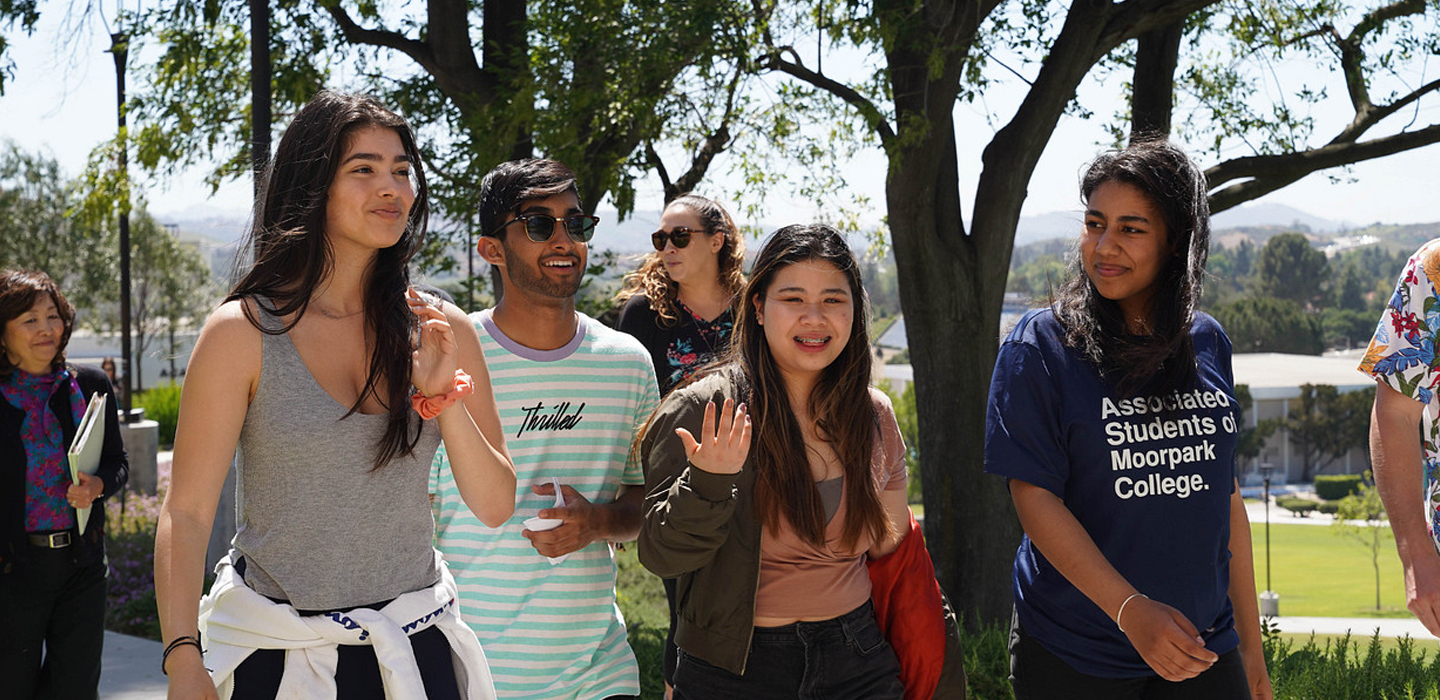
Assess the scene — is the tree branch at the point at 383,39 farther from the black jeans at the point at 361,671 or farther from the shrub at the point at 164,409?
the shrub at the point at 164,409

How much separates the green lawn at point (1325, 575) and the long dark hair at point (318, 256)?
171 feet

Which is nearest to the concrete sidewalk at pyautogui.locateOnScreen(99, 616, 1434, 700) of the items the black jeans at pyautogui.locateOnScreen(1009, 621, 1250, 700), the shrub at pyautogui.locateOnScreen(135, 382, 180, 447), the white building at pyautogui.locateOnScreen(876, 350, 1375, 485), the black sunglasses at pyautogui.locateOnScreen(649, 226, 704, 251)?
the black sunglasses at pyautogui.locateOnScreen(649, 226, 704, 251)

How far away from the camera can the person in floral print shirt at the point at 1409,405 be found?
10.7ft

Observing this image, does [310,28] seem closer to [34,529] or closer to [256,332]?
[34,529]

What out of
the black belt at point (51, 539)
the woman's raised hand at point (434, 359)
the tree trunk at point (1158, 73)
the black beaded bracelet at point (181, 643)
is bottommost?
the black belt at point (51, 539)

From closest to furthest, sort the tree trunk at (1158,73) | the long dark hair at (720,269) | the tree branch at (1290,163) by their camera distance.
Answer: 1. the long dark hair at (720,269)
2. the tree trunk at (1158,73)
3. the tree branch at (1290,163)

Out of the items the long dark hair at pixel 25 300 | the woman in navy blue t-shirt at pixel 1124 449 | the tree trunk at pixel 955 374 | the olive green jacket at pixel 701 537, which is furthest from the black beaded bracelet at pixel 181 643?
the tree trunk at pixel 955 374

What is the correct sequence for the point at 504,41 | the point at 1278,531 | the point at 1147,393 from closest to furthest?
1. the point at 1147,393
2. the point at 504,41
3. the point at 1278,531

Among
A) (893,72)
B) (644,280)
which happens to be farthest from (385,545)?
(893,72)

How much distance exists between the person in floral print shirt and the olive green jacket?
65.3 inches

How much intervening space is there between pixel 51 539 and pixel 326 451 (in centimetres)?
351

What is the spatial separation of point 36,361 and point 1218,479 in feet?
16.1

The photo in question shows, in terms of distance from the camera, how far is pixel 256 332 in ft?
8.09

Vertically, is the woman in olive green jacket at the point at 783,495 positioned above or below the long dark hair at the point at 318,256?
below
